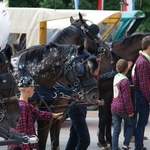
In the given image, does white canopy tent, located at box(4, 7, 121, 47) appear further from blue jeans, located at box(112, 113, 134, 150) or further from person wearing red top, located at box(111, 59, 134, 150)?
blue jeans, located at box(112, 113, 134, 150)

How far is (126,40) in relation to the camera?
11.8 m

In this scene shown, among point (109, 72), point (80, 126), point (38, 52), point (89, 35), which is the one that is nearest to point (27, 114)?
point (38, 52)

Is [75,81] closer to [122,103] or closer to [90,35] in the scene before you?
[122,103]

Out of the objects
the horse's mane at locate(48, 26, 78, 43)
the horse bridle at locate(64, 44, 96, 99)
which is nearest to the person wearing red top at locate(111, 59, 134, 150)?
the horse's mane at locate(48, 26, 78, 43)

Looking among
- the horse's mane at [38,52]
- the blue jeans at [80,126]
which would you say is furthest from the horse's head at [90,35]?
the horse's mane at [38,52]

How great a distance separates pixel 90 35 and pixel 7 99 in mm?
4655

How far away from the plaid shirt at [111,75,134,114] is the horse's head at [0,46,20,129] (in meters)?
3.90

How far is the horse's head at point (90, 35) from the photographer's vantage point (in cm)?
1040

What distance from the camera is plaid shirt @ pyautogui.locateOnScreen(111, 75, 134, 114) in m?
9.90

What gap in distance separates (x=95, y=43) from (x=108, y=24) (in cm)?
773

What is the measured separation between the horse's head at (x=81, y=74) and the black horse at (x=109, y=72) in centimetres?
268

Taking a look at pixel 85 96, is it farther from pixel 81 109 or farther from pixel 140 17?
pixel 140 17

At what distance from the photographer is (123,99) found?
9945 millimetres

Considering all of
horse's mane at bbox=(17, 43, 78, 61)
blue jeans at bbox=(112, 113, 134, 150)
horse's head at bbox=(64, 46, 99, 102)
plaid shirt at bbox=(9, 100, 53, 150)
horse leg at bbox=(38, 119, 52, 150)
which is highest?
horse's mane at bbox=(17, 43, 78, 61)
